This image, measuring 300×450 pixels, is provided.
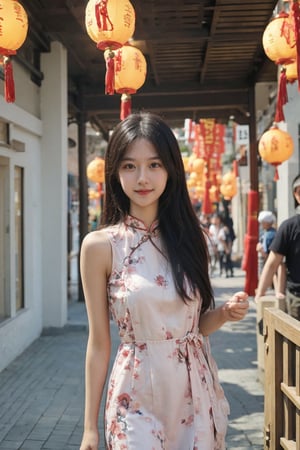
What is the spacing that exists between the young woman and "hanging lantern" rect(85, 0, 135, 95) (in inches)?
109

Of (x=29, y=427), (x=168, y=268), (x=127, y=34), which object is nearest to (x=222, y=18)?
(x=127, y=34)

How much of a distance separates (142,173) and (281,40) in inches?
153

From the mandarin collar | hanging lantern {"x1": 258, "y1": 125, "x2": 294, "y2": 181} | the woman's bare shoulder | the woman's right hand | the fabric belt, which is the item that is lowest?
the woman's right hand

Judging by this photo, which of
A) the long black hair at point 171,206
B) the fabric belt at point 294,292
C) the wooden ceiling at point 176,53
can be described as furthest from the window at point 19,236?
the long black hair at point 171,206

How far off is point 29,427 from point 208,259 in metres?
3.08

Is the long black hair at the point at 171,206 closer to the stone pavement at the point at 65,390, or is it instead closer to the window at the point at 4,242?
the stone pavement at the point at 65,390

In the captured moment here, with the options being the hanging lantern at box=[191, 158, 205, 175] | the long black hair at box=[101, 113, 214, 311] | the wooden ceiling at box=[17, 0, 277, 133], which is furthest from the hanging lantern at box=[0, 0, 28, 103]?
the hanging lantern at box=[191, 158, 205, 175]

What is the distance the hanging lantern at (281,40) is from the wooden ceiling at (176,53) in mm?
960

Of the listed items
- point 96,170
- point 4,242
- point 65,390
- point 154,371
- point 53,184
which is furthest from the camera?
point 96,170

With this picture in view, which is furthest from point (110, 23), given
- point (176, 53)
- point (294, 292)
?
point (176, 53)

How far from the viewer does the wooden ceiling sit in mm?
6660

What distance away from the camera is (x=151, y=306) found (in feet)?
6.59

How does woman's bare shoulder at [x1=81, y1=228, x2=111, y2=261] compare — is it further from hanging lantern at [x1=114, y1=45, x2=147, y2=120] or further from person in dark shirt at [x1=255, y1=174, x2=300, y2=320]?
hanging lantern at [x1=114, y1=45, x2=147, y2=120]

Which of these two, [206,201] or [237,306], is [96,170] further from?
[237,306]
